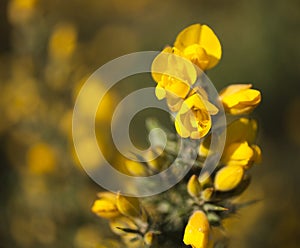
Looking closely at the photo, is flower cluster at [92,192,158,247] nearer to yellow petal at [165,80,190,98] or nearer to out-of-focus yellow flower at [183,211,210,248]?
out-of-focus yellow flower at [183,211,210,248]

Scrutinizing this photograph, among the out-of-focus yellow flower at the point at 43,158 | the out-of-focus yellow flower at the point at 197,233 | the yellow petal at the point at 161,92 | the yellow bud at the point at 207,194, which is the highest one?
the out-of-focus yellow flower at the point at 43,158

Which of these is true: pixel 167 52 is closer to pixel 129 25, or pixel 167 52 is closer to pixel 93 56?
pixel 93 56

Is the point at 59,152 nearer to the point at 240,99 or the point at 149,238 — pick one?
the point at 149,238

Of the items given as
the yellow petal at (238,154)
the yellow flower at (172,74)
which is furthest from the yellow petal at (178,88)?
the yellow petal at (238,154)

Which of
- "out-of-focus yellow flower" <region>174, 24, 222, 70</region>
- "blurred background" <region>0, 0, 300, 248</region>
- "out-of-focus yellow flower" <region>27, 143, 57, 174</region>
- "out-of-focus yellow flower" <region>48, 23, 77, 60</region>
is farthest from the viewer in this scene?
"out-of-focus yellow flower" <region>48, 23, 77, 60</region>

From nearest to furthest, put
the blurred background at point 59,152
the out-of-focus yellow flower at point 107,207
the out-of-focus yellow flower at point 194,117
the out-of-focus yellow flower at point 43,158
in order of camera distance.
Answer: the out-of-focus yellow flower at point 194,117
the out-of-focus yellow flower at point 107,207
the blurred background at point 59,152
the out-of-focus yellow flower at point 43,158

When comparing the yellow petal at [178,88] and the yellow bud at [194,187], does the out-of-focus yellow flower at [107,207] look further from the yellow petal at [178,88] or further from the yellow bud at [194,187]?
the yellow petal at [178,88]

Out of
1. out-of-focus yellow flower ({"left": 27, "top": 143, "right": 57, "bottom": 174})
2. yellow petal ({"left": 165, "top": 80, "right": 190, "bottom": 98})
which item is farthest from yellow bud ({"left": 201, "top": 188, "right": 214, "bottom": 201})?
out-of-focus yellow flower ({"left": 27, "top": 143, "right": 57, "bottom": 174})

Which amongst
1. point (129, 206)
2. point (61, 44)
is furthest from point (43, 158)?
point (129, 206)
